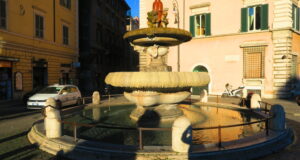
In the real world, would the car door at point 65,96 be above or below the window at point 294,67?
below

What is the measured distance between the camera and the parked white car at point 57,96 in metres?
12.5

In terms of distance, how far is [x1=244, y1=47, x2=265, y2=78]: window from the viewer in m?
19.8

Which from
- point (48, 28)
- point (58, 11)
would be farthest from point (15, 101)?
point (58, 11)

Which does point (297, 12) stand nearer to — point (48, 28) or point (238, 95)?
point (238, 95)

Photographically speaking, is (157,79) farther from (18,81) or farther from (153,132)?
(18,81)

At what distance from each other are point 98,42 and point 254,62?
23.7 metres

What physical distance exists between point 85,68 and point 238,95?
22.7 m

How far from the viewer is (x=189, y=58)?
23.8 meters

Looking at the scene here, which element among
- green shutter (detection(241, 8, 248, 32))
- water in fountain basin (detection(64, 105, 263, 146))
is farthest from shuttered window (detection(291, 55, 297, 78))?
water in fountain basin (detection(64, 105, 263, 146))

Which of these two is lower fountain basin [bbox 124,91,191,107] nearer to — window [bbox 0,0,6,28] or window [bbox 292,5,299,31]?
window [bbox 0,0,6,28]

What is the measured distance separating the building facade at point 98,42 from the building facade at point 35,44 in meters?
4.21

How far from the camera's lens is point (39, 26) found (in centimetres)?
2072

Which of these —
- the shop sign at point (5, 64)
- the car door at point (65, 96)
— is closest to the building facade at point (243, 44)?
the car door at point (65, 96)

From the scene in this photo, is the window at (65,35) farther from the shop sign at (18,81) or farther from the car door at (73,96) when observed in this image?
the car door at (73,96)
